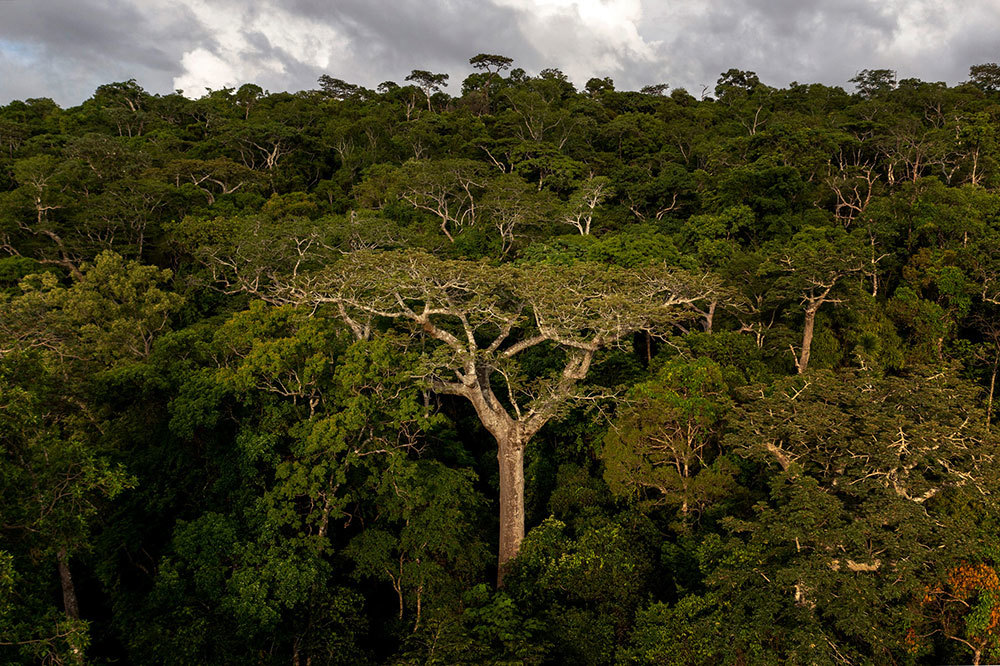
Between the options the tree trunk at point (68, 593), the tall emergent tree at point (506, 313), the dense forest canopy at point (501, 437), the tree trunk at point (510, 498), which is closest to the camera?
the dense forest canopy at point (501, 437)

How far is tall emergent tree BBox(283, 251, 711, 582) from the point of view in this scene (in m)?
15.8

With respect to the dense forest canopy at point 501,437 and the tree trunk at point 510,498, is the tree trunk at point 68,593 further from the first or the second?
the tree trunk at point 510,498

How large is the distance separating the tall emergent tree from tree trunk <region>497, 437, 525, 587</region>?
3 centimetres

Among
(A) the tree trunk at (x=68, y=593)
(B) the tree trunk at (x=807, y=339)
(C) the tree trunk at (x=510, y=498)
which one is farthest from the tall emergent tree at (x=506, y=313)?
(A) the tree trunk at (x=68, y=593)

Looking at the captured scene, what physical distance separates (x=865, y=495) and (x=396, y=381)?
36.5 feet

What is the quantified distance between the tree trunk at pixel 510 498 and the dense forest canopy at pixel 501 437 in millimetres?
86

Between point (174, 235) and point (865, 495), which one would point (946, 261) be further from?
point (174, 235)

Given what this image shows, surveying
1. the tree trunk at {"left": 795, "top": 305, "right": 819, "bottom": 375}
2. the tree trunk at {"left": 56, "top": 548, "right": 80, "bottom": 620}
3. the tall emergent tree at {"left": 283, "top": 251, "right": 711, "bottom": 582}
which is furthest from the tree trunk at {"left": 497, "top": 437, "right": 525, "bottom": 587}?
the tree trunk at {"left": 795, "top": 305, "right": 819, "bottom": 375}

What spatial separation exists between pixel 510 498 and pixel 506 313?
18.4 feet

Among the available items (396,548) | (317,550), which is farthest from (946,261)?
(317,550)

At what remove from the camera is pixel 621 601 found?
1413cm

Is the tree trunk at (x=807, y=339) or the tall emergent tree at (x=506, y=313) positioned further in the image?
Answer: the tree trunk at (x=807, y=339)

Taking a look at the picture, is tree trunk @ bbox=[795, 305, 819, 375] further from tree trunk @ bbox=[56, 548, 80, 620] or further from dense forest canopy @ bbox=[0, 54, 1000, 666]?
tree trunk @ bbox=[56, 548, 80, 620]

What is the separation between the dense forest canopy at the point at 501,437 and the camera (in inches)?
425
